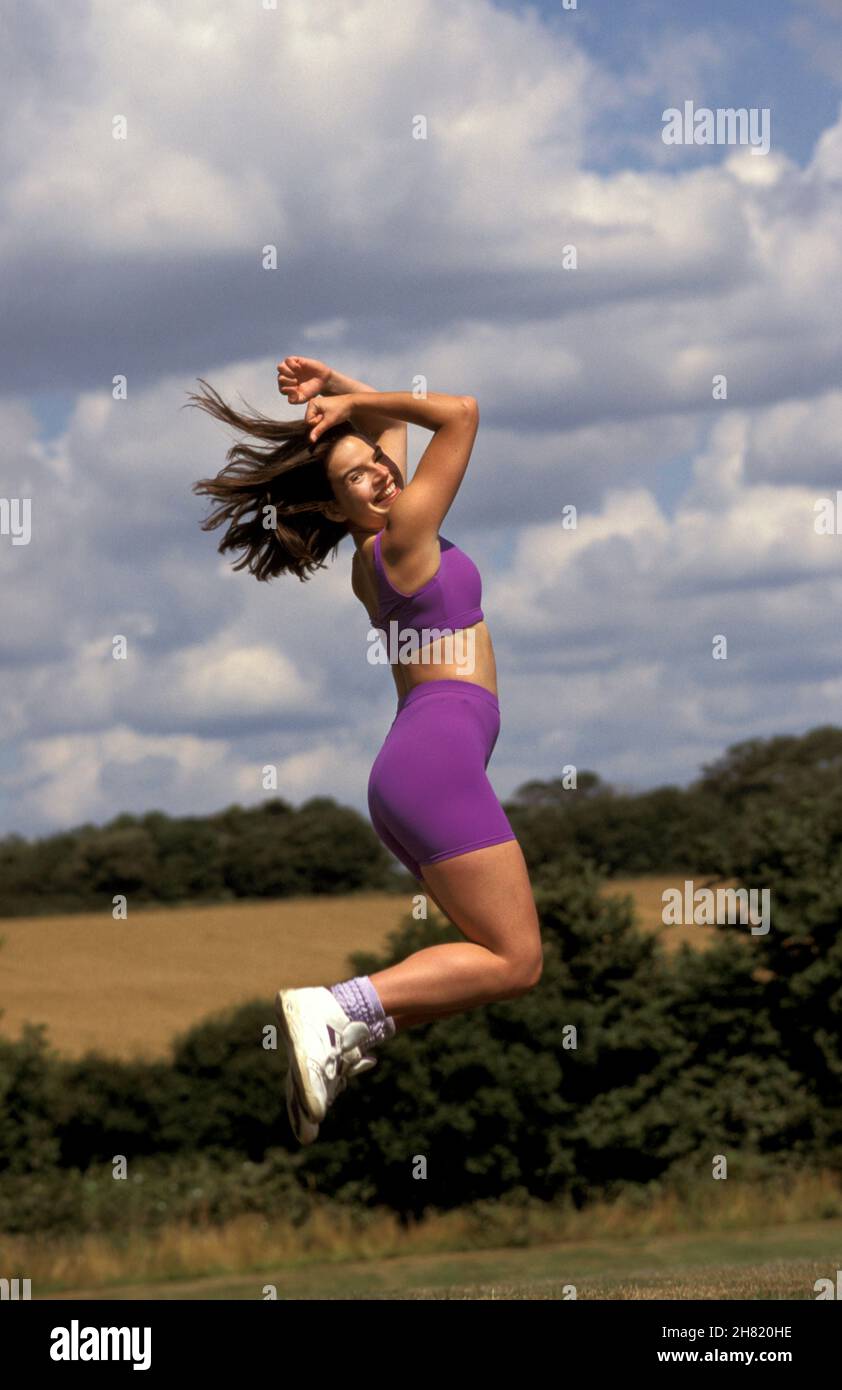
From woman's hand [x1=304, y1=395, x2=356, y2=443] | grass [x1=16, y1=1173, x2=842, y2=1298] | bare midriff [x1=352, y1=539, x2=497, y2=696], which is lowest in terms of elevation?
grass [x1=16, y1=1173, x2=842, y2=1298]

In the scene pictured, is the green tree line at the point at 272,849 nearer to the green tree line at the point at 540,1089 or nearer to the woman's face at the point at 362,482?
the green tree line at the point at 540,1089

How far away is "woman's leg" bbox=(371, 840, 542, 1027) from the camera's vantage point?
20.2 feet

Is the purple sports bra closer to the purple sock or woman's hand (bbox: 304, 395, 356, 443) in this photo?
woman's hand (bbox: 304, 395, 356, 443)

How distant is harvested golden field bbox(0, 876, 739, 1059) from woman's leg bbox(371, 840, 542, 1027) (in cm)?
2598

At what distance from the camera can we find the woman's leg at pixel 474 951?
616 cm

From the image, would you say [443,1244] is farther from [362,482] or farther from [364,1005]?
[362,482]

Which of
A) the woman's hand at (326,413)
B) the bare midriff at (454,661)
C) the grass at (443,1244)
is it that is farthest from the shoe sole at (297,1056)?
the grass at (443,1244)

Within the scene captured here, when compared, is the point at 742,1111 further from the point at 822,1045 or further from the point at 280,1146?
the point at 280,1146

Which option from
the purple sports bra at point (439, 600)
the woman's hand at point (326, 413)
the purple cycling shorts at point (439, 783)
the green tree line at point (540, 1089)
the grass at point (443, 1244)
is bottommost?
the grass at point (443, 1244)

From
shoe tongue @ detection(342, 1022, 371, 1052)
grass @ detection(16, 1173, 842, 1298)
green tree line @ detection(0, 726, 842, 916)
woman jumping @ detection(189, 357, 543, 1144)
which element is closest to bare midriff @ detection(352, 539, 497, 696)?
woman jumping @ detection(189, 357, 543, 1144)

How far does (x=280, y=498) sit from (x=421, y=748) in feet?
4.66
